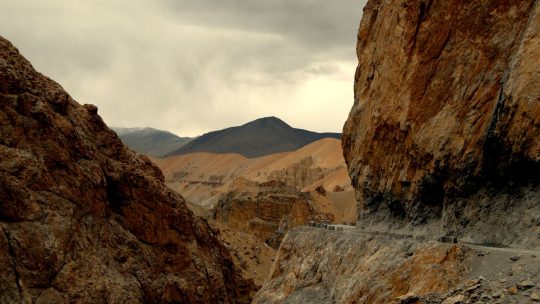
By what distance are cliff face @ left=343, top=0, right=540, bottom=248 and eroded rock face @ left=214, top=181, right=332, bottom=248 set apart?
1698 inches

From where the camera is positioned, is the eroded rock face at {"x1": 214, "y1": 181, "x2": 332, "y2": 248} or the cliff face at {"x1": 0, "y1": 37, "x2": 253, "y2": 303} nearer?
the cliff face at {"x1": 0, "y1": 37, "x2": 253, "y2": 303}

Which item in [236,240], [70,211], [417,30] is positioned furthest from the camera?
[236,240]

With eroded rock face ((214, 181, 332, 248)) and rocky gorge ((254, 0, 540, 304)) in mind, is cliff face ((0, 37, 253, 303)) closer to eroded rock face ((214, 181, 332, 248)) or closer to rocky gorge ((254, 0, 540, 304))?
rocky gorge ((254, 0, 540, 304))

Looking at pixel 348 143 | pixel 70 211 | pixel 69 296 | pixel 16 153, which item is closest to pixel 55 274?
pixel 69 296

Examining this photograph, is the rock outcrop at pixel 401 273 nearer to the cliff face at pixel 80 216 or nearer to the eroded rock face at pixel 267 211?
the cliff face at pixel 80 216

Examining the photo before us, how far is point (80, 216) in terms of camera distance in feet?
80.8

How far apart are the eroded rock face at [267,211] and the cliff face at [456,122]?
4314 cm

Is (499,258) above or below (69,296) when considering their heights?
above

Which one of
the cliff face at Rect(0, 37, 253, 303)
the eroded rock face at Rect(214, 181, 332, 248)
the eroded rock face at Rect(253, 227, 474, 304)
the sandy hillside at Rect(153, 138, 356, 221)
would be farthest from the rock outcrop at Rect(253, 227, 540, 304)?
the sandy hillside at Rect(153, 138, 356, 221)

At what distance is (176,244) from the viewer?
1177 inches

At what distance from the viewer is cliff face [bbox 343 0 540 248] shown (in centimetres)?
1337

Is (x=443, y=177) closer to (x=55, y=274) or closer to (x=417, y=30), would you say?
(x=417, y=30)

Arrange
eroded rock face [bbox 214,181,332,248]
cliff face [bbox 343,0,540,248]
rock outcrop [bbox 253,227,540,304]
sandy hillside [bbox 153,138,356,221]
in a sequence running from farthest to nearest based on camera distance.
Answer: sandy hillside [bbox 153,138,356,221] → eroded rock face [bbox 214,181,332,248] → cliff face [bbox 343,0,540,248] → rock outcrop [bbox 253,227,540,304]

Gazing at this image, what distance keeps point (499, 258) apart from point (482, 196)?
428 centimetres
